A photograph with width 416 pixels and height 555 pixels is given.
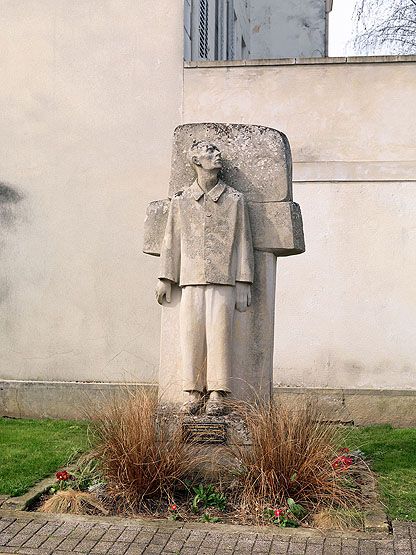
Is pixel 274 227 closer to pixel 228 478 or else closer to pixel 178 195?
pixel 178 195

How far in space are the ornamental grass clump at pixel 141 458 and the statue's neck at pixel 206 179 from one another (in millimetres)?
1770

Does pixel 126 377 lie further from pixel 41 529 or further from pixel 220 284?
pixel 41 529

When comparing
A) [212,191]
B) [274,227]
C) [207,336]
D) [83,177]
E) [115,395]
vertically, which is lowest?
[115,395]

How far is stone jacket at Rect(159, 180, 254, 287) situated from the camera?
22.4 ft

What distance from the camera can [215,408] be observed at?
6.63 m

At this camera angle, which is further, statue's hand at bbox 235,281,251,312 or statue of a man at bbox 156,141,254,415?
statue's hand at bbox 235,281,251,312

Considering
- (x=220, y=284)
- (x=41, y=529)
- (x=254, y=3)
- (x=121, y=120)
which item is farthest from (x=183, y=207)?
(x=254, y=3)

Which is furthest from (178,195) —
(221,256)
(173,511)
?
(173,511)

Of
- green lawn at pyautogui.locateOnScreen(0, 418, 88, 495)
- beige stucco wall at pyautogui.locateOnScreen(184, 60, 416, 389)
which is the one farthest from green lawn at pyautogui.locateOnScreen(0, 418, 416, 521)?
beige stucco wall at pyautogui.locateOnScreen(184, 60, 416, 389)

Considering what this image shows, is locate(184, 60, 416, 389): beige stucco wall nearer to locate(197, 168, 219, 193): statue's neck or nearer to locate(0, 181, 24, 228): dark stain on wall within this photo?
locate(0, 181, 24, 228): dark stain on wall

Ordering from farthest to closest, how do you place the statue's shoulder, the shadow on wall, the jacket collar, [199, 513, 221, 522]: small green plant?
the shadow on wall, the statue's shoulder, the jacket collar, [199, 513, 221, 522]: small green plant

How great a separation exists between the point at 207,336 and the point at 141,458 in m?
1.16

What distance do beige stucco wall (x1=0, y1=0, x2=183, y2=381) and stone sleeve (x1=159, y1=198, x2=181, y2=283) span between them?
401 cm

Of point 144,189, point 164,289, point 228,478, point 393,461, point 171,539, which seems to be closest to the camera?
point 171,539
